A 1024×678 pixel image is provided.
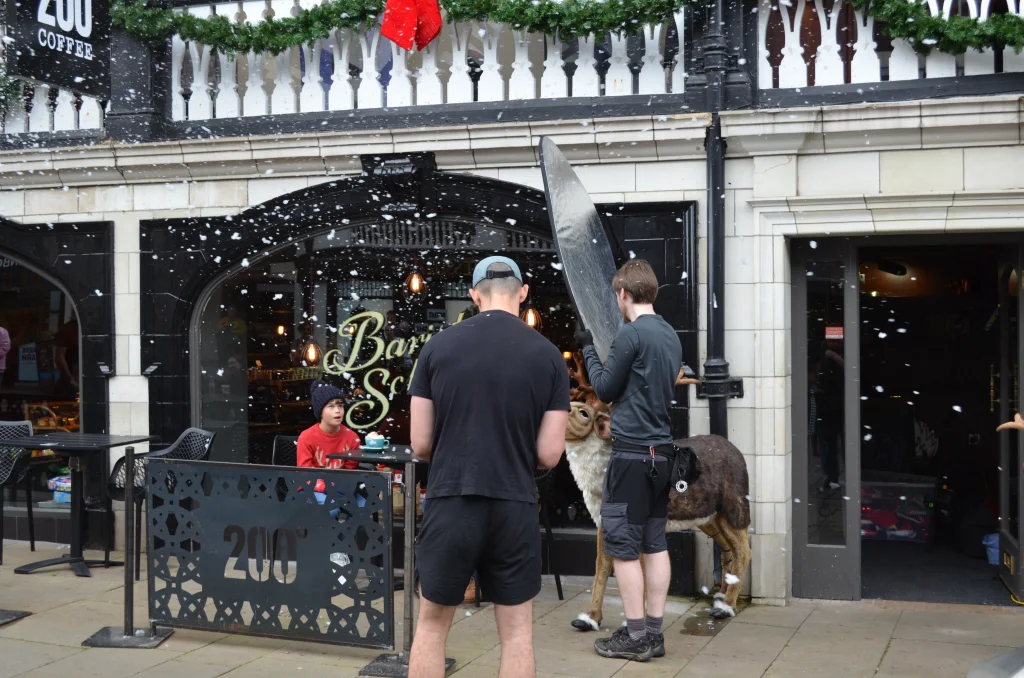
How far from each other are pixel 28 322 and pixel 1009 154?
7.79 m

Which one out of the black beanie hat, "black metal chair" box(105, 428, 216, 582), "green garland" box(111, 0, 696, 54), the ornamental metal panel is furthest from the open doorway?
"black metal chair" box(105, 428, 216, 582)

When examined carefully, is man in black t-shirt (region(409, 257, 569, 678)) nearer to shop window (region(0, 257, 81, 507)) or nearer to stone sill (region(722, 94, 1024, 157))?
stone sill (region(722, 94, 1024, 157))

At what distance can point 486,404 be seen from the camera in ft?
13.5

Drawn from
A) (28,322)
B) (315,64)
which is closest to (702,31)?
(315,64)

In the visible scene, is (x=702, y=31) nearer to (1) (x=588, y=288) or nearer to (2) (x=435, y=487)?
(1) (x=588, y=288)

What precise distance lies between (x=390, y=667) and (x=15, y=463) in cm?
406

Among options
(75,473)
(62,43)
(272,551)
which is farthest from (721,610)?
(62,43)

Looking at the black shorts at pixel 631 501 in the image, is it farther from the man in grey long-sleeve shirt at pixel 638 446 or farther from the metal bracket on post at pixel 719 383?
the metal bracket on post at pixel 719 383

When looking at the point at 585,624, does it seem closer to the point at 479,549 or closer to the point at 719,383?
the point at 719,383

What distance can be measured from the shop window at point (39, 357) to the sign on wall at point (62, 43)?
1.92 metres

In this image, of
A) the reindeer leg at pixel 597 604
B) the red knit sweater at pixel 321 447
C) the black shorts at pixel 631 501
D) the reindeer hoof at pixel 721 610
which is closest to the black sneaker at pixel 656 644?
the black shorts at pixel 631 501

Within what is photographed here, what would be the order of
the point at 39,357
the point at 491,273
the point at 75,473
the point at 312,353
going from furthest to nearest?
1. the point at 39,357
2. the point at 312,353
3. the point at 75,473
4. the point at 491,273

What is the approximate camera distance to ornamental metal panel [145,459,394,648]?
17.8 feet

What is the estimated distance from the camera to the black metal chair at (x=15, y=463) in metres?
7.91
